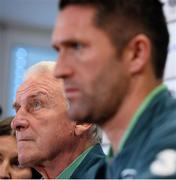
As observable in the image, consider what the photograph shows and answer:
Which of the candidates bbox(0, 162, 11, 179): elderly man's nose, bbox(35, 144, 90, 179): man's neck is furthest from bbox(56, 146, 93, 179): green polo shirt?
bbox(0, 162, 11, 179): elderly man's nose

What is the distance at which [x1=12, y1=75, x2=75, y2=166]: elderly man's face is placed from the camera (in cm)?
129

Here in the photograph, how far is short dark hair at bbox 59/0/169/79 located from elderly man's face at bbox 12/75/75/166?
0.55m

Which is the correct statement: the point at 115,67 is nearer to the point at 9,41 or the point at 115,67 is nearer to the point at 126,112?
the point at 126,112

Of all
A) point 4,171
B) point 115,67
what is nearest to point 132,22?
point 115,67

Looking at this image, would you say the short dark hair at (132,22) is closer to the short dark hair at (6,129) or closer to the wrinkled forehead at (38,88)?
the wrinkled forehead at (38,88)

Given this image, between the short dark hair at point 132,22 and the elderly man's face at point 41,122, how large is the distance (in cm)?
55

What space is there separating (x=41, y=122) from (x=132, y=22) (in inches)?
22.9

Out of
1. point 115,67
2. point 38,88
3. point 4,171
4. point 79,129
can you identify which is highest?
point 115,67

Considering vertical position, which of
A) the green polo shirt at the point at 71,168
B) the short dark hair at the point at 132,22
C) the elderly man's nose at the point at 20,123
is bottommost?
the green polo shirt at the point at 71,168

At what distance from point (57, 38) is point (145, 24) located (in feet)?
0.47

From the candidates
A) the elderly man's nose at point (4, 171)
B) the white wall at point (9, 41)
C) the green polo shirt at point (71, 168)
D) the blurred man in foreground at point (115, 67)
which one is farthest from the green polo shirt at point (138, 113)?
the white wall at point (9, 41)

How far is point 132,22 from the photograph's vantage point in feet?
2.63

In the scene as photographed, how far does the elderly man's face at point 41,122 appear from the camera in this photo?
1.29 meters

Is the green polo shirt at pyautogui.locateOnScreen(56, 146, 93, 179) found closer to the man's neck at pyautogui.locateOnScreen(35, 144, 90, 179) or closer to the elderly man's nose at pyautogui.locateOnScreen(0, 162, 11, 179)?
the man's neck at pyautogui.locateOnScreen(35, 144, 90, 179)
